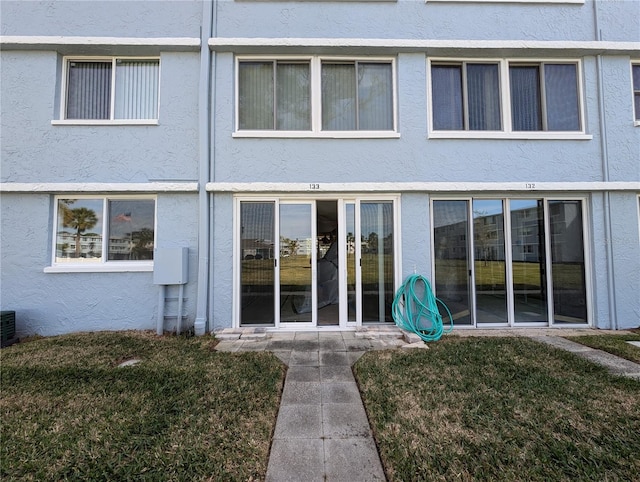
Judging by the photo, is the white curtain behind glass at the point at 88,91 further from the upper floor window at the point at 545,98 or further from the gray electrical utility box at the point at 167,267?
the upper floor window at the point at 545,98

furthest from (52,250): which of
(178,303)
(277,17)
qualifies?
(277,17)

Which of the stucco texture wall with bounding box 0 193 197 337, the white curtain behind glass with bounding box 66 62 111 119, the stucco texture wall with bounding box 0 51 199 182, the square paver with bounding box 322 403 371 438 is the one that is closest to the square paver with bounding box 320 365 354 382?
the square paver with bounding box 322 403 371 438

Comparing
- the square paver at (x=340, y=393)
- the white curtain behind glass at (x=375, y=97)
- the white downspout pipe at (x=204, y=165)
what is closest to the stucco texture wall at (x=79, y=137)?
the white downspout pipe at (x=204, y=165)

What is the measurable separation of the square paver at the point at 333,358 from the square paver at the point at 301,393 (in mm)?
627

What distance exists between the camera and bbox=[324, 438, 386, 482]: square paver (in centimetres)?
228

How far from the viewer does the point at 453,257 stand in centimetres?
599

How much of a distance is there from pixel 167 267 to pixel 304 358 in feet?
10.2

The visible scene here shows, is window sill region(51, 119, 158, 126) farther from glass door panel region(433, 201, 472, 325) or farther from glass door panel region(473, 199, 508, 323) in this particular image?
glass door panel region(473, 199, 508, 323)

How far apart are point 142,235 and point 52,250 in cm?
172

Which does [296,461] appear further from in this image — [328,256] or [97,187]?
[97,187]

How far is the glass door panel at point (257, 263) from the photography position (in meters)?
5.85

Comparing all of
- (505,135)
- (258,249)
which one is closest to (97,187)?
(258,249)

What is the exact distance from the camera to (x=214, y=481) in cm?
215

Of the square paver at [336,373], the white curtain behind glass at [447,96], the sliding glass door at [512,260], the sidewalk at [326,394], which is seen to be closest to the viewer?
the sidewalk at [326,394]
